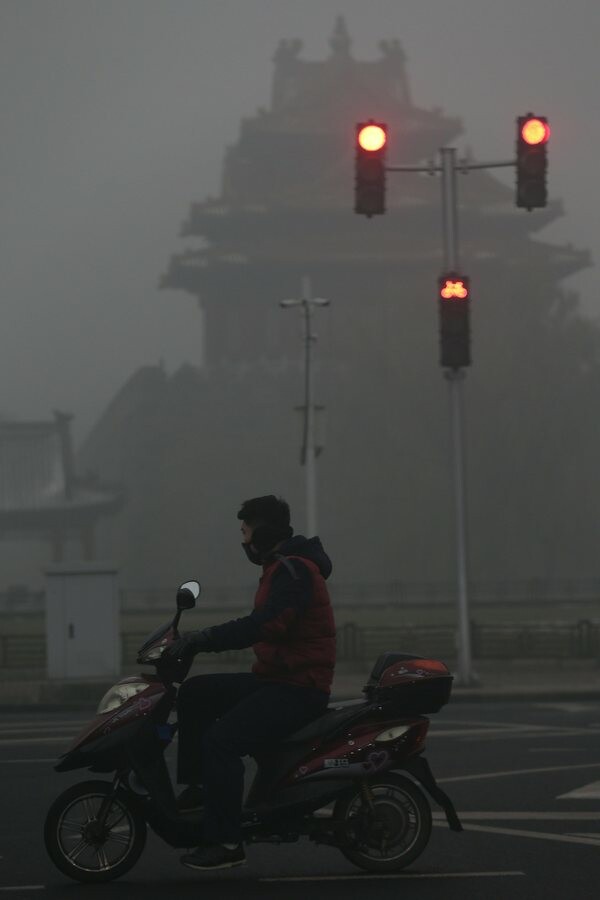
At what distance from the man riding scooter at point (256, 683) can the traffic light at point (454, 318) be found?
12603 millimetres

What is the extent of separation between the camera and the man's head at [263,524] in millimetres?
7871

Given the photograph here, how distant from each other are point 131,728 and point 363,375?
5710cm

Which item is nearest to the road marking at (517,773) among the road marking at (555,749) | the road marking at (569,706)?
the road marking at (555,749)

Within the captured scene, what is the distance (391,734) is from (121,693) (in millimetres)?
1122

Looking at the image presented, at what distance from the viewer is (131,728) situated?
299 inches

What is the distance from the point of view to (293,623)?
7.70m

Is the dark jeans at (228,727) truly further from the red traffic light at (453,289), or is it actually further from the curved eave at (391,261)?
the curved eave at (391,261)

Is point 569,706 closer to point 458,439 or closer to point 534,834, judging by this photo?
point 458,439

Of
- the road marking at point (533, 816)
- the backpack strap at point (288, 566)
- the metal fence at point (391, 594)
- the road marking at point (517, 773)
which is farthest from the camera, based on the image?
the metal fence at point (391, 594)

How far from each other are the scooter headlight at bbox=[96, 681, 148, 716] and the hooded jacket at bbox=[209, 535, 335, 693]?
14.9 inches

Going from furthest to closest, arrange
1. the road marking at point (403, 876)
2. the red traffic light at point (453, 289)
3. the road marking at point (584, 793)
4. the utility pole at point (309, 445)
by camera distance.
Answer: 1. the utility pole at point (309, 445)
2. the red traffic light at point (453, 289)
3. the road marking at point (584, 793)
4. the road marking at point (403, 876)

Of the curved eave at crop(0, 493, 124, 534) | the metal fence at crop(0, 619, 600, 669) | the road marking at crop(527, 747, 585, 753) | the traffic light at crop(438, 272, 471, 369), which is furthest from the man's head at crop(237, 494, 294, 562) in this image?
the curved eave at crop(0, 493, 124, 534)

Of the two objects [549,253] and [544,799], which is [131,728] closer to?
[544,799]

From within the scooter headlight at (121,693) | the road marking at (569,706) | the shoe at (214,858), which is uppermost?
the scooter headlight at (121,693)
